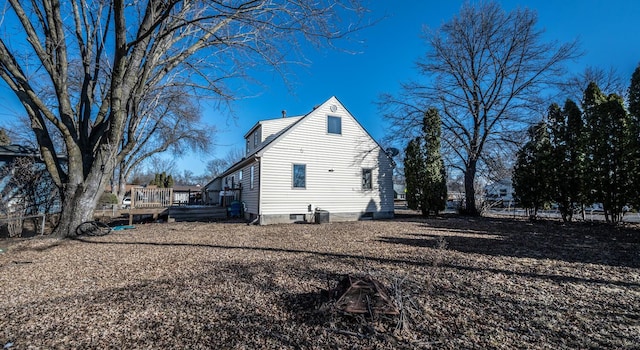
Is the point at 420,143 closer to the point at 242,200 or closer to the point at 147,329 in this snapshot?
the point at 242,200

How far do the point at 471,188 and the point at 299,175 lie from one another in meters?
9.93

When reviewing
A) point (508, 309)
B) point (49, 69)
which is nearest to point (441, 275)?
point (508, 309)

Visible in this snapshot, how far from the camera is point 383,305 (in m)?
2.84

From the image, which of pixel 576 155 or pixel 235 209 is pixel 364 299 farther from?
pixel 576 155

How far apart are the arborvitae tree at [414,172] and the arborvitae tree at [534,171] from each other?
4387mm

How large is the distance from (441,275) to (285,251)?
3244mm

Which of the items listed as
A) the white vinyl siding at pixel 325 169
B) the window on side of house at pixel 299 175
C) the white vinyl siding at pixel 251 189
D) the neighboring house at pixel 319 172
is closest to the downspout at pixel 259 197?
the neighboring house at pixel 319 172

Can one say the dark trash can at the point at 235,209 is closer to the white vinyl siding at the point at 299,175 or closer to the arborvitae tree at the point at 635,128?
the white vinyl siding at the point at 299,175

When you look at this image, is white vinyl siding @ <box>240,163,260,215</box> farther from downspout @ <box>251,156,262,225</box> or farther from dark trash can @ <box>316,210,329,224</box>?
dark trash can @ <box>316,210,329,224</box>

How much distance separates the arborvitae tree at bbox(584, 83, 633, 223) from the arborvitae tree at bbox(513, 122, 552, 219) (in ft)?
5.69

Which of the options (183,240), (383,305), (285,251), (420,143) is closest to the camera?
(383,305)

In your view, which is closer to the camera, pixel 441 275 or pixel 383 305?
pixel 383 305

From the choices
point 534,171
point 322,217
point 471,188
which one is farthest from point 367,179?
point 534,171

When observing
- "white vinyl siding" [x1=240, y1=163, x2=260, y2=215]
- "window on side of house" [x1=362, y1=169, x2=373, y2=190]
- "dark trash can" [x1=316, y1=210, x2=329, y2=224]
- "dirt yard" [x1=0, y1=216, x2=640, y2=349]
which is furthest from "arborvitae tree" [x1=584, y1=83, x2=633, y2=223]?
"white vinyl siding" [x1=240, y1=163, x2=260, y2=215]
